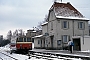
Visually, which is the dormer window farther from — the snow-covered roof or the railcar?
the railcar

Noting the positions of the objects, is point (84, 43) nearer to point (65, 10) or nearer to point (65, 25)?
point (65, 25)

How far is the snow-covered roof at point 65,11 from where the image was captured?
137 feet

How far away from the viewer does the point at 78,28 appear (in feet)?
138

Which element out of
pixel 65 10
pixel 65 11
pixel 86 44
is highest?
pixel 65 10

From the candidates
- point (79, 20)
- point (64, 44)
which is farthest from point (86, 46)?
point (79, 20)

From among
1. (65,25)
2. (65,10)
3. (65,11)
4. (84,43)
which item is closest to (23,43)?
(84,43)

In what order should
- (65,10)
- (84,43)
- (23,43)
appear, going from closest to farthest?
1. (23,43)
2. (84,43)
3. (65,10)

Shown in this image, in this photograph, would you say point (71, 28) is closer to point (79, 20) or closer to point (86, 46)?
point (79, 20)

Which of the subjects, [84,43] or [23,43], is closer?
[23,43]

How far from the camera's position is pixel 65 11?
43.2m

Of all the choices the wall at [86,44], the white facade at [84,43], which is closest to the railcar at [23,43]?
the white facade at [84,43]

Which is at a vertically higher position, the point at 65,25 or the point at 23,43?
the point at 65,25

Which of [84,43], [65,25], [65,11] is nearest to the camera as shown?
[84,43]

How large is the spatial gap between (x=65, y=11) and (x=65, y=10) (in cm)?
40
